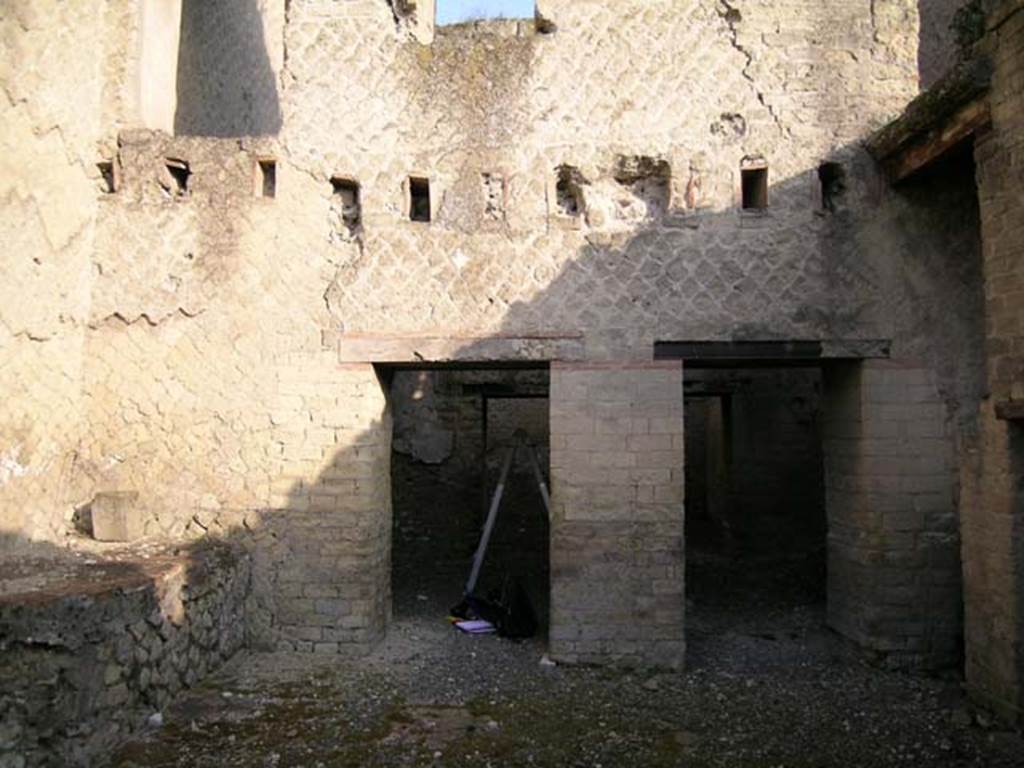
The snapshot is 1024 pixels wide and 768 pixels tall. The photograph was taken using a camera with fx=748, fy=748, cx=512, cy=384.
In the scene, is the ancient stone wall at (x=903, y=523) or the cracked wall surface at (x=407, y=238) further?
the cracked wall surface at (x=407, y=238)

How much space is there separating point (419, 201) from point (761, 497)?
577cm

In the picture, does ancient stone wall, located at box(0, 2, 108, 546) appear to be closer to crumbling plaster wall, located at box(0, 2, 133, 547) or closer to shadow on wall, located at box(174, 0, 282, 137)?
crumbling plaster wall, located at box(0, 2, 133, 547)

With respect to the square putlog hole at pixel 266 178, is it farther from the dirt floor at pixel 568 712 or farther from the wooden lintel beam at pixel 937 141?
the wooden lintel beam at pixel 937 141

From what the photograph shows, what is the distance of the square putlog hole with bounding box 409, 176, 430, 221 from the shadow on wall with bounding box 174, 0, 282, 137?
386 cm

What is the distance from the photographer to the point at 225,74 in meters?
9.55

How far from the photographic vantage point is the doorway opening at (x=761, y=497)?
25.8 ft

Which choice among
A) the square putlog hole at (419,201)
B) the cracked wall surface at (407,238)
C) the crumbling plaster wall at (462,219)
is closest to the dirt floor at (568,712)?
the cracked wall surface at (407,238)

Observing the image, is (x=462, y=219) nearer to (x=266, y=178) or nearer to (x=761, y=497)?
(x=266, y=178)

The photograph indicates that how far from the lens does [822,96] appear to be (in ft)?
19.4

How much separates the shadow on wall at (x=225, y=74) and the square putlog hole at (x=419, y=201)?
3860 mm

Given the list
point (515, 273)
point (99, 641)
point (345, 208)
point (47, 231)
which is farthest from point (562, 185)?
point (99, 641)

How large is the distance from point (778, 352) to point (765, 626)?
2471 mm

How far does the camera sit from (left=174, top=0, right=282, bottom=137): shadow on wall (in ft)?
30.5

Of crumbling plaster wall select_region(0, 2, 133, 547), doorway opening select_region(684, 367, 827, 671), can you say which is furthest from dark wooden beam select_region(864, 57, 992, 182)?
crumbling plaster wall select_region(0, 2, 133, 547)
